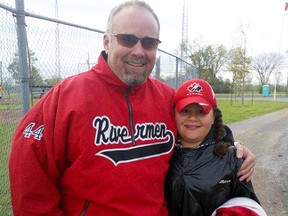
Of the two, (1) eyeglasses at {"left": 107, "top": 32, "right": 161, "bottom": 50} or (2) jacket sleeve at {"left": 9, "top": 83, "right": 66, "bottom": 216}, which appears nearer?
(2) jacket sleeve at {"left": 9, "top": 83, "right": 66, "bottom": 216}

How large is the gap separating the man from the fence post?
42.4 inches

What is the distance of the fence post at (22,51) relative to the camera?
2936mm

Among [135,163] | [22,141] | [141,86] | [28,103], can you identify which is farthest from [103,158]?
[28,103]

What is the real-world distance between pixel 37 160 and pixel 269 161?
6.66 m

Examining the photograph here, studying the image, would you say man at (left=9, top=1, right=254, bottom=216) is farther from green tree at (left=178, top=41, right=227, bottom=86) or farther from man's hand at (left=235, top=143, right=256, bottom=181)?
green tree at (left=178, top=41, right=227, bottom=86)

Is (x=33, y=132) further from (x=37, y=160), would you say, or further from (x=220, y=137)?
(x=220, y=137)

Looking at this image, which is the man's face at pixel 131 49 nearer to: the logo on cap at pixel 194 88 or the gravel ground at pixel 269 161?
the logo on cap at pixel 194 88

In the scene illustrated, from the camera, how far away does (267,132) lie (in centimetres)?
1153

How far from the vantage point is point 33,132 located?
5.97 ft

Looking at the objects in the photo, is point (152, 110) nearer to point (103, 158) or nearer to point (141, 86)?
point (141, 86)

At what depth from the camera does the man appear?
1.84m

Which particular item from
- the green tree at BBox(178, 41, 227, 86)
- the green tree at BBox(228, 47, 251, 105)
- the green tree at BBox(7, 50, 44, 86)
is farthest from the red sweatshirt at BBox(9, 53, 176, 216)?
the green tree at BBox(178, 41, 227, 86)

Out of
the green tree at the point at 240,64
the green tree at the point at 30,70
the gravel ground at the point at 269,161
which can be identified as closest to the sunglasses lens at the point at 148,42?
the green tree at the point at 30,70

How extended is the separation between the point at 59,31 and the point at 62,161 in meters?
2.10
